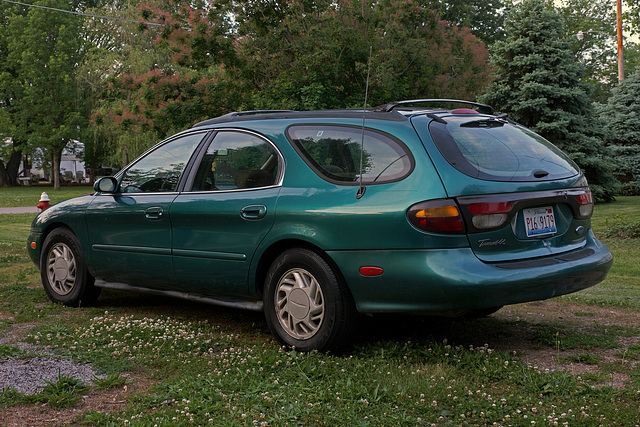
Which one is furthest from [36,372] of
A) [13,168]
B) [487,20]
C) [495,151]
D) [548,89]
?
[13,168]

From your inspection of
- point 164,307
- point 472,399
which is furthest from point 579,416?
point 164,307

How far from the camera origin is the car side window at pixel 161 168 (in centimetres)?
565

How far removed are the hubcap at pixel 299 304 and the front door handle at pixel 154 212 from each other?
1350mm

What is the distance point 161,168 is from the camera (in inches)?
229

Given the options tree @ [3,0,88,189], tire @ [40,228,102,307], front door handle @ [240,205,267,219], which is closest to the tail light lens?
front door handle @ [240,205,267,219]

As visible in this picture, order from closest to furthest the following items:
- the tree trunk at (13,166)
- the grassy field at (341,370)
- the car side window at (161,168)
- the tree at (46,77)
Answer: the grassy field at (341,370) → the car side window at (161,168) → the tree at (46,77) → the tree trunk at (13,166)

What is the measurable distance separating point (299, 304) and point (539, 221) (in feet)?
5.32

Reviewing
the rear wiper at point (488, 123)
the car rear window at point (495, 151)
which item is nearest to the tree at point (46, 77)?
the rear wiper at point (488, 123)

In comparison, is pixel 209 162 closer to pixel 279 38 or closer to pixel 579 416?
pixel 579 416

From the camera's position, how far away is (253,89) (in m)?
15.7

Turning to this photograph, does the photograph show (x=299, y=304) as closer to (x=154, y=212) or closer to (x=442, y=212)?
(x=442, y=212)

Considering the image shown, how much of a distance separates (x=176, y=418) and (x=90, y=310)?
125 inches

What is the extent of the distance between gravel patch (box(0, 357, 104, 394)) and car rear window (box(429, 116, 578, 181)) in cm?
255

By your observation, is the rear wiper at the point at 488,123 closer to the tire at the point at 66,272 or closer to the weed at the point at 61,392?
the weed at the point at 61,392
